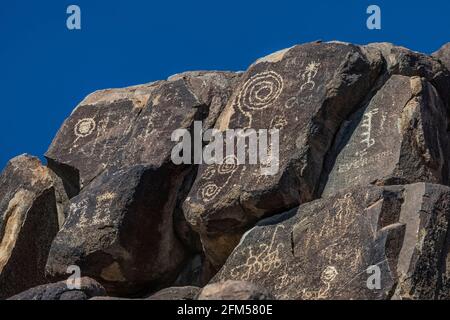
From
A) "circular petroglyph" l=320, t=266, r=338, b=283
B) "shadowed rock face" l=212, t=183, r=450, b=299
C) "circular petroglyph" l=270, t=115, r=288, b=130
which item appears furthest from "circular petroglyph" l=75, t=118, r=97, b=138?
"circular petroglyph" l=320, t=266, r=338, b=283

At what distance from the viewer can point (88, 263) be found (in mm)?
13094

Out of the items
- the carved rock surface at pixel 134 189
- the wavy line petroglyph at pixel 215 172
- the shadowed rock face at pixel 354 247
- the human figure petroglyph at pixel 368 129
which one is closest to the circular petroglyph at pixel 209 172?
the wavy line petroglyph at pixel 215 172

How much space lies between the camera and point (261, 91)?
1363cm

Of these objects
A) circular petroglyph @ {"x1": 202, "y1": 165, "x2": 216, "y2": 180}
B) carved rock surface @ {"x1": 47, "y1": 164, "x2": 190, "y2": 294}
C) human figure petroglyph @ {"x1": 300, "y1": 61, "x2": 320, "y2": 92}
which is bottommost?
carved rock surface @ {"x1": 47, "y1": 164, "x2": 190, "y2": 294}

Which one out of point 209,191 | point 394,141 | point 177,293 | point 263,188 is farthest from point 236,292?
point 394,141

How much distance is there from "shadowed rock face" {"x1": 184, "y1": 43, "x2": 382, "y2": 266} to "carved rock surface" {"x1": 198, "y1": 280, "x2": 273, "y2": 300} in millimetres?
2929

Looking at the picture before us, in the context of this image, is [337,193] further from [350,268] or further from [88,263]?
[88,263]

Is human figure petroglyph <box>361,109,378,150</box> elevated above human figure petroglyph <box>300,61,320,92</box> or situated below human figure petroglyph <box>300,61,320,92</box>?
→ below

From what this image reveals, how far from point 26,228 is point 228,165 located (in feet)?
8.70

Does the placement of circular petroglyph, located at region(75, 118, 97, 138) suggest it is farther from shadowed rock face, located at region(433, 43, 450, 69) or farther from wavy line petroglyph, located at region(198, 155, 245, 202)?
shadowed rock face, located at region(433, 43, 450, 69)

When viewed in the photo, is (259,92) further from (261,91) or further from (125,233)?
(125,233)

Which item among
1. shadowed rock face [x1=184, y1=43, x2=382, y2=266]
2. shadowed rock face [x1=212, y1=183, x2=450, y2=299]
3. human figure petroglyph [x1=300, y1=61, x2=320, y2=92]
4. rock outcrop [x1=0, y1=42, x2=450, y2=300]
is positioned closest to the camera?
shadowed rock face [x1=212, y1=183, x2=450, y2=299]

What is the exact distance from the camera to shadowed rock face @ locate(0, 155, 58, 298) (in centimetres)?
1438

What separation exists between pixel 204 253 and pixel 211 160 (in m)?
0.92
